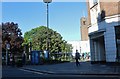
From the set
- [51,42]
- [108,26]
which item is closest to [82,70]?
[108,26]

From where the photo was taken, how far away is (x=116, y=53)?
32594mm

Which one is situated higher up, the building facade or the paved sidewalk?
the building facade

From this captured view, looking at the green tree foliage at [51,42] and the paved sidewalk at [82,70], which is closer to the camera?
the paved sidewalk at [82,70]

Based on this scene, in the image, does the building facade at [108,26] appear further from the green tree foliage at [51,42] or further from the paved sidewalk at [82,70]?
the green tree foliage at [51,42]

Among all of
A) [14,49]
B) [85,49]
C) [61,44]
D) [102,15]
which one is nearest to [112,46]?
[102,15]

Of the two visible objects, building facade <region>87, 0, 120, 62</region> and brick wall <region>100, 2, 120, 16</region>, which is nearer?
brick wall <region>100, 2, 120, 16</region>

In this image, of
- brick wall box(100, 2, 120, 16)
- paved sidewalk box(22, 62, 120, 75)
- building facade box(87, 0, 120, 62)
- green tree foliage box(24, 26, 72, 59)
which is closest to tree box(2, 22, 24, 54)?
green tree foliage box(24, 26, 72, 59)

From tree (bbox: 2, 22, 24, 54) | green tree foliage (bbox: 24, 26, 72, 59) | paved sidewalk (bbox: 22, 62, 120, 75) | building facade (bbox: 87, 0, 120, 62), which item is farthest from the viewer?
green tree foliage (bbox: 24, 26, 72, 59)

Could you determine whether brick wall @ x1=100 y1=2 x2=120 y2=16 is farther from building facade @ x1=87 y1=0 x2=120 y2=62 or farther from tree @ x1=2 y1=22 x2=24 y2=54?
tree @ x1=2 y1=22 x2=24 y2=54

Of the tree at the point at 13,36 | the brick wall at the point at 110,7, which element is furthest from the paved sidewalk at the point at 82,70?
the tree at the point at 13,36

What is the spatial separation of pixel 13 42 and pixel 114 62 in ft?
135

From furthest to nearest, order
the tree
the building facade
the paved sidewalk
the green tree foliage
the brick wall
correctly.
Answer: the green tree foliage < the tree < the building facade < the brick wall < the paved sidewalk

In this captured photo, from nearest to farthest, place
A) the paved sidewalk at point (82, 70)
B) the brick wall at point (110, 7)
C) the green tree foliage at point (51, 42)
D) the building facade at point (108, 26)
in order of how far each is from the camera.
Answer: the paved sidewalk at point (82, 70) → the brick wall at point (110, 7) → the building facade at point (108, 26) → the green tree foliage at point (51, 42)

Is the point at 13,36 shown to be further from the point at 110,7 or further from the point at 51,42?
the point at 110,7
